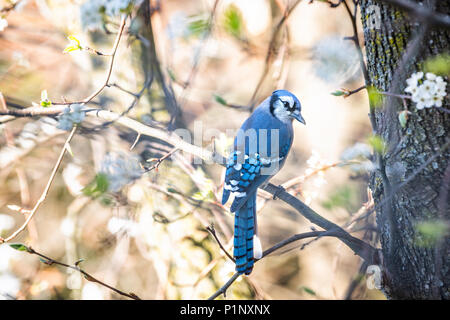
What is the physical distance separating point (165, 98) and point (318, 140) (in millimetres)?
805

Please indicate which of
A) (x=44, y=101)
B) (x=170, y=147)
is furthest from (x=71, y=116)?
(x=170, y=147)

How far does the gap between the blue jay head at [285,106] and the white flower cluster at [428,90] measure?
20.4 inches

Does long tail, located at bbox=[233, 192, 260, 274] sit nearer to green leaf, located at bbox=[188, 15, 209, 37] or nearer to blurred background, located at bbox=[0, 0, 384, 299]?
blurred background, located at bbox=[0, 0, 384, 299]

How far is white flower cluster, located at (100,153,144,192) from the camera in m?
1.19

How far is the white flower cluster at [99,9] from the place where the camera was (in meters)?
1.09

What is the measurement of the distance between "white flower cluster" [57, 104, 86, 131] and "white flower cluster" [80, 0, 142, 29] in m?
0.30

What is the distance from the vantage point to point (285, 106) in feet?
4.30

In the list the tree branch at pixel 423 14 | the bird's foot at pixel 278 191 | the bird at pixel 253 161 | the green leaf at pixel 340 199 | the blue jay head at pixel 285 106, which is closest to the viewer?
the tree branch at pixel 423 14

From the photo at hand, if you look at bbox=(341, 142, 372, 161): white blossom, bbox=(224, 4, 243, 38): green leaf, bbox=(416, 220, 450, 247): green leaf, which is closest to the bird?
bbox=(341, 142, 372, 161): white blossom

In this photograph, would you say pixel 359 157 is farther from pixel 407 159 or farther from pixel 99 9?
pixel 99 9

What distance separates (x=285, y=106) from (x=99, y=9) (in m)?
0.70

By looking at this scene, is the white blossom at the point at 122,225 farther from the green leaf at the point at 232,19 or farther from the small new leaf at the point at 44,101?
the green leaf at the point at 232,19

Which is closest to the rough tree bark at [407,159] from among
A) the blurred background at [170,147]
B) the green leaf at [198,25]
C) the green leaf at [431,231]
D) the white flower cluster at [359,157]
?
the green leaf at [431,231]
